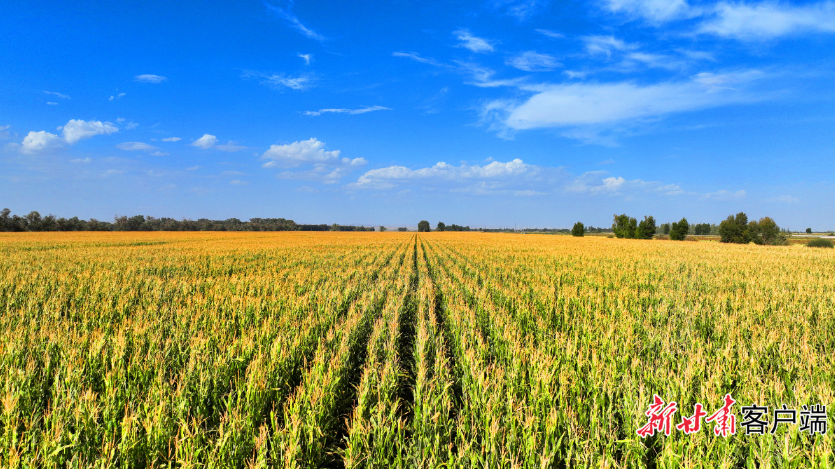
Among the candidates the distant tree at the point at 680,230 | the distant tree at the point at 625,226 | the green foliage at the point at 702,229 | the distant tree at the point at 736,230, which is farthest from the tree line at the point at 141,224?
the green foliage at the point at 702,229

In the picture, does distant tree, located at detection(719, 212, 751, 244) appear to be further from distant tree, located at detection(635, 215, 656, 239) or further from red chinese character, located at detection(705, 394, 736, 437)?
red chinese character, located at detection(705, 394, 736, 437)

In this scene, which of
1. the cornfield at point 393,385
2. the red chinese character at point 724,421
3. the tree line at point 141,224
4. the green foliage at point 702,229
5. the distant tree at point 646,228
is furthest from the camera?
the green foliage at point 702,229

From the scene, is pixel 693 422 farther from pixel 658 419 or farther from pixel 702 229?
pixel 702 229

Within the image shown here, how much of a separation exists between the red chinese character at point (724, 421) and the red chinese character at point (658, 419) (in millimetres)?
288

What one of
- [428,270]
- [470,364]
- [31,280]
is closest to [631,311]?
[470,364]

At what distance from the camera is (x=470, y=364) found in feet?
13.1

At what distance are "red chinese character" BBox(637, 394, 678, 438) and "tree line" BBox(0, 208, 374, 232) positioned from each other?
136 meters

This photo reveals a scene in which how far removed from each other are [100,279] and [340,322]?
966cm

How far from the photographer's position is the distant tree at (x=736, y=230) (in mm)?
92812

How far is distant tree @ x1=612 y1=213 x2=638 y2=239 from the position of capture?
103 meters

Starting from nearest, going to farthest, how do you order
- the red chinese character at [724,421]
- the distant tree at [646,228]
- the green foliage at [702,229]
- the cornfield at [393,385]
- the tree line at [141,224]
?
1. the cornfield at [393,385]
2. the red chinese character at [724,421]
3. the tree line at [141,224]
4. the distant tree at [646,228]
5. the green foliage at [702,229]

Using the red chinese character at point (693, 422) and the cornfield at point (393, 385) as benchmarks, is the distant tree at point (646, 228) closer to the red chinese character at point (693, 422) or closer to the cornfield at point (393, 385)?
the cornfield at point (393, 385)

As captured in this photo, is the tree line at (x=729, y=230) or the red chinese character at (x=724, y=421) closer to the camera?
the red chinese character at (x=724, y=421)

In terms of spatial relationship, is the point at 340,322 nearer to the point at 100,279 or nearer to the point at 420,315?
the point at 420,315
